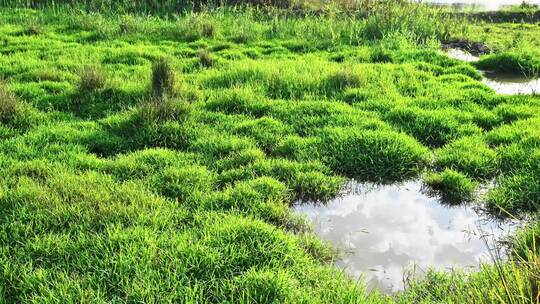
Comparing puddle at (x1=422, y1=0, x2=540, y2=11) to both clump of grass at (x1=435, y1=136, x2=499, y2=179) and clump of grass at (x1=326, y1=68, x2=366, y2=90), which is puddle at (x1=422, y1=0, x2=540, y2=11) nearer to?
clump of grass at (x1=326, y1=68, x2=366, y2=90)

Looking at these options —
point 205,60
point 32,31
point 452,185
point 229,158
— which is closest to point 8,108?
point 229,158

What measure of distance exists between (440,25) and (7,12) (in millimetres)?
13005

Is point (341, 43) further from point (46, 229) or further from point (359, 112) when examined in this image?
point (46, 229)

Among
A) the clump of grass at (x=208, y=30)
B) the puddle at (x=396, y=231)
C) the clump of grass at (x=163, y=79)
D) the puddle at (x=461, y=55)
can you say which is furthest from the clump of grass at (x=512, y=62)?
the clump of grass at (x=163, y=79)

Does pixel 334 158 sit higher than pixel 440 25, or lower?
lower

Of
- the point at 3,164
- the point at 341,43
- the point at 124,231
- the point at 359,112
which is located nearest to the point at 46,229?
the point at 124,231

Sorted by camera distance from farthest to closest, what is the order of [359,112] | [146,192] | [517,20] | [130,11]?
1. [517,20]
2. [130,11]
3. [359,112]
4. [146,192]

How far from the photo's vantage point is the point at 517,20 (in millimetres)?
19703

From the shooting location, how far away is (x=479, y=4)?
78.9 feet

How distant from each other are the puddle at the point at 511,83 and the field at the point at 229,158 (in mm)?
444

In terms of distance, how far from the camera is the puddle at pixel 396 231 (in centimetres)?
467

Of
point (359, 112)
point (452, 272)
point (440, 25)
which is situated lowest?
point (452, 272)

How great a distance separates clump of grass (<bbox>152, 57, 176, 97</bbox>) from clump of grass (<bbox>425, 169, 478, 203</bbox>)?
4.44 m

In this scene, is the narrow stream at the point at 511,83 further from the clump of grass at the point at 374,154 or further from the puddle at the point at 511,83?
the clump of grass at the point at 374,154
